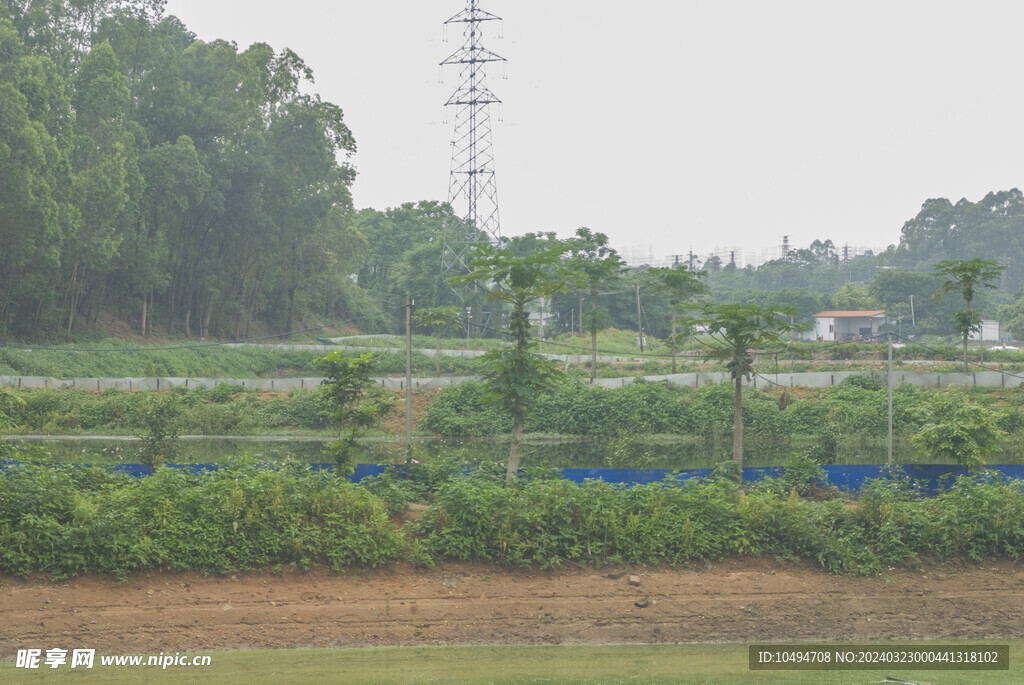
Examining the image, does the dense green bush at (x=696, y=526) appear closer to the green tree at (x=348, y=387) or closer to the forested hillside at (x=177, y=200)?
the green tree at (x=348, y=387)

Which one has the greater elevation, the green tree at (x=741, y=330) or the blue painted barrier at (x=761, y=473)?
the green tree at (x=741, y=330)

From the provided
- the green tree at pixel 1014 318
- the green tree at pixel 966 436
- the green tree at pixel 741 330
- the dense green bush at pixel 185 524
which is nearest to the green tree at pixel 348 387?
the dense green bush at pixel 185 524

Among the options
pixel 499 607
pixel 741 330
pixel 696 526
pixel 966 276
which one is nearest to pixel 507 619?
pixel 499 607

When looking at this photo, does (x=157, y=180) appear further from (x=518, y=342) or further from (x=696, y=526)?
(x=696, y=526)

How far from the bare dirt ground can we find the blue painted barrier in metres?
2.63

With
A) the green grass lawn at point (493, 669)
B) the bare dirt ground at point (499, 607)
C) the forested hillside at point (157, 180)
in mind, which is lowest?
the green grass lawn at point (493, 669)

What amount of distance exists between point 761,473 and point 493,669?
7.59 meters

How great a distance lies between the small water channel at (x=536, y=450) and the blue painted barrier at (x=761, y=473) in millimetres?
5290

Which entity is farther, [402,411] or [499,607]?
[402,411]

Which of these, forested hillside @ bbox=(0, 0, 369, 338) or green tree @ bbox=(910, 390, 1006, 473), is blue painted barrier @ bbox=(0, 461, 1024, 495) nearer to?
green tree @ bbox=(910, 390, 1006, 473)

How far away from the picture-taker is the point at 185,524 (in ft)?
38.1

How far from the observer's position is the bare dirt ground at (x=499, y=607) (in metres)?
10.2

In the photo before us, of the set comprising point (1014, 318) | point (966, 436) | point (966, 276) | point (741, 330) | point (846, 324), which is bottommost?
point (966, 436)

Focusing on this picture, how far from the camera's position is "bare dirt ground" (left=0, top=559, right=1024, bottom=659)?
33.4ft
